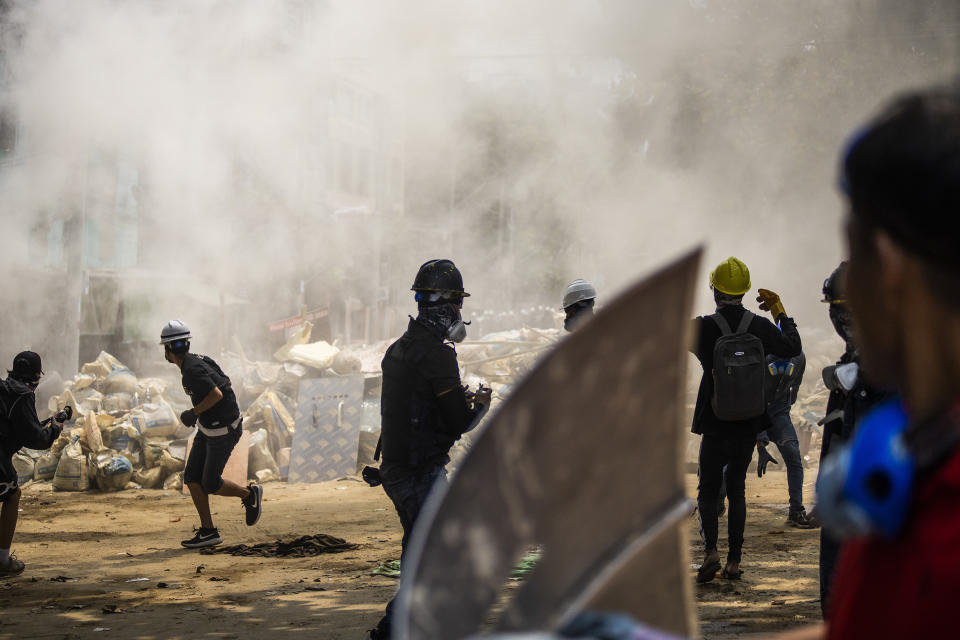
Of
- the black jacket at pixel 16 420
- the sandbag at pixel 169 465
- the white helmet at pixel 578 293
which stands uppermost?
the white helmet at pixel 578 293

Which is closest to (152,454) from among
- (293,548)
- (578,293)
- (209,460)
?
(209,460)

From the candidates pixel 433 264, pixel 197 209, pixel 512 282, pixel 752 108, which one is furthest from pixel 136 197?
pixel 752 108

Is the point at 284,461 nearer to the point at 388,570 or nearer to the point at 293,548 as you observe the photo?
the point at 293,548

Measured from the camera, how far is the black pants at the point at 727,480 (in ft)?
15.6

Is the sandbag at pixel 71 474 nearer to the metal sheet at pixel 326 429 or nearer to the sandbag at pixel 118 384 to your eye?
the sandbag at pixel 118 384

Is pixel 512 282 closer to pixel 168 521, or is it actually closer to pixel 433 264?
pixel 168 521

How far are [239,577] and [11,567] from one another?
1.56m

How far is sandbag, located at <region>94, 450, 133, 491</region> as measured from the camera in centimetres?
963

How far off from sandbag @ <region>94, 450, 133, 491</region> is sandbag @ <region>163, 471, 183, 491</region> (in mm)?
419

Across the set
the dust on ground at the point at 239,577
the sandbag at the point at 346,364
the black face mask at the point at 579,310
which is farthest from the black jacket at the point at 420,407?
the sandbag at the point at 346,364

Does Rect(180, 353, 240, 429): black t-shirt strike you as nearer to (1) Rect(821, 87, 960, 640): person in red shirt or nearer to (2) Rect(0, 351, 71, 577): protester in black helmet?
(2) Rect(0, 351, 71, 577): protester in black helmet

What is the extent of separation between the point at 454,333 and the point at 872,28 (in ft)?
57.7

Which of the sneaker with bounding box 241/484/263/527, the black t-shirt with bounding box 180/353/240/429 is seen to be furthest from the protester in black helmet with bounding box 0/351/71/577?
the sneaker with bounding box 241/484/263/527

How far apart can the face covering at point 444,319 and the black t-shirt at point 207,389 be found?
293cm
